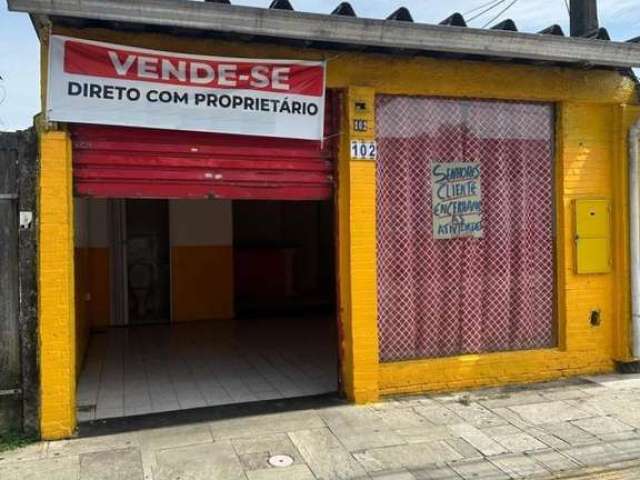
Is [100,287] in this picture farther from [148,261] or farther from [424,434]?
[424,434]

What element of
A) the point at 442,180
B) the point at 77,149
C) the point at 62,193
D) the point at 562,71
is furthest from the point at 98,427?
the point at 562,71

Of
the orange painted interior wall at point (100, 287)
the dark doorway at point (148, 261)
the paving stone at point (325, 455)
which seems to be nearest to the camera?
the paving stone at point (325, 455)

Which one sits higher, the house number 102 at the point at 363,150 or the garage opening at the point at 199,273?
the house number 102 at the point at 363,150

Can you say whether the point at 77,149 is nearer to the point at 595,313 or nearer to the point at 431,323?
the point at 431,323

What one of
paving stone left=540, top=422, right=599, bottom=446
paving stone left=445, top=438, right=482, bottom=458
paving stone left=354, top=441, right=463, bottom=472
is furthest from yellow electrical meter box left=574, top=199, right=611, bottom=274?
paving stone left=354, top=441, right=463, bottom=472

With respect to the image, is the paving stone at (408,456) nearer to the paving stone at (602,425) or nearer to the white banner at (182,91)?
the paving stone at (602,425)

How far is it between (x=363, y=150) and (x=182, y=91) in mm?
1754

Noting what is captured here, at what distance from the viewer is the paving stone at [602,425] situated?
5.34m

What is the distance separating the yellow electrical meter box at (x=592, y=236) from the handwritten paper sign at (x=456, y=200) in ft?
3.73

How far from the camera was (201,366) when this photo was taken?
7719 mm

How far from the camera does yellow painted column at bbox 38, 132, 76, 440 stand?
16.9 ft

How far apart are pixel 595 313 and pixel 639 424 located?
1.75 m

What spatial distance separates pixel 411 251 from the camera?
643 centimetres

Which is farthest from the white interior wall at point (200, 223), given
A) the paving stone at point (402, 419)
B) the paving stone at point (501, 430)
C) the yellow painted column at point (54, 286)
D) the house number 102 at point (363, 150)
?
the paving stone at point (501, 430)
